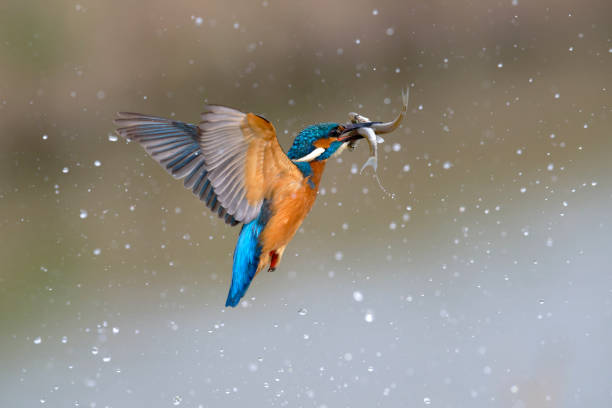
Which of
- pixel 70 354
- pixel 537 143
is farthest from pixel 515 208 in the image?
pixel 70 354

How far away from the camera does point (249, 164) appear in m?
0.79

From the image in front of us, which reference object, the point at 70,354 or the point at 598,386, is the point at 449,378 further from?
the point at 70,354

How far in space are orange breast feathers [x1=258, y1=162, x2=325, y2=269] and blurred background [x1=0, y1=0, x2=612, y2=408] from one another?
69 centimetres

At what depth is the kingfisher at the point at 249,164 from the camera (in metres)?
0.76

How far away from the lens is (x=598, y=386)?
1.44m

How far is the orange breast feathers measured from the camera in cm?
82

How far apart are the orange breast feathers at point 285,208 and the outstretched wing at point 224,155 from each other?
16 millimetres

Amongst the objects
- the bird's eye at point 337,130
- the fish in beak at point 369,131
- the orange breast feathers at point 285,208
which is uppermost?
the bird's eye at point 337,130

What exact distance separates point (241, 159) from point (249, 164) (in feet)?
0.03

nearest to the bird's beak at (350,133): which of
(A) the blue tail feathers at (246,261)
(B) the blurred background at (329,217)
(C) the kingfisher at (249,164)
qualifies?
(C) the kingfisher at (249,164)

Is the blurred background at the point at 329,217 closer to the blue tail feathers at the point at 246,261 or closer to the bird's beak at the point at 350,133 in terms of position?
the blue tail feathers at the point at 246,261

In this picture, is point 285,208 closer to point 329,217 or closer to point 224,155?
point 224,155

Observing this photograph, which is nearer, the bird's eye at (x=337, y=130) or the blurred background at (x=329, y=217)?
the bird's eye at (x=337, y=130)

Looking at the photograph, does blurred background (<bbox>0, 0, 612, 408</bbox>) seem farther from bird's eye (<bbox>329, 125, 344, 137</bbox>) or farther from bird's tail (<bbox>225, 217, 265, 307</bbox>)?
bird's eye (<bbox>329, 125, 344, 137</bbox>)
